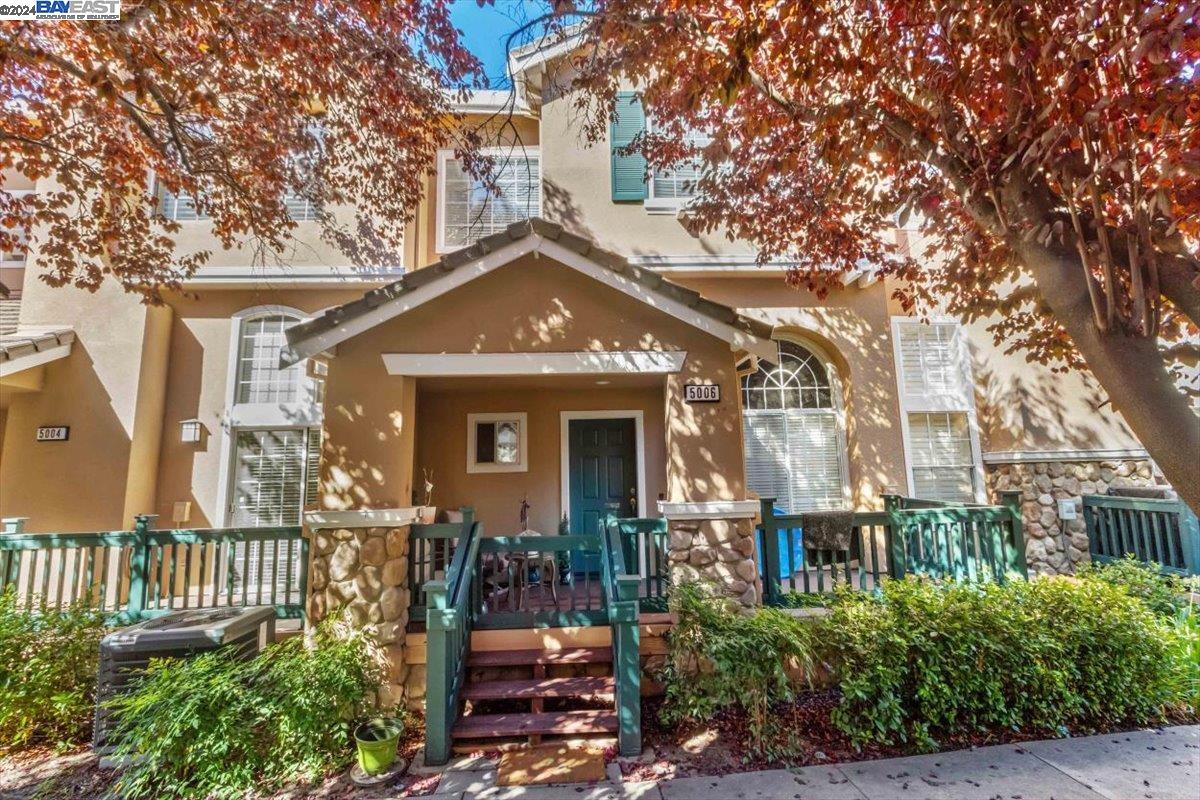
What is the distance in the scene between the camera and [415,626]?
18.2 feet

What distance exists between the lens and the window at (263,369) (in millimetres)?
8445

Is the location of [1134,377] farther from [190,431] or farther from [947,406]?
[190,431]

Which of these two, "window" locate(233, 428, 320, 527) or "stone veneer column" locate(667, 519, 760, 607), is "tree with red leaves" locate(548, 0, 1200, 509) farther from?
"window" locate(233, 428, 320, 527)

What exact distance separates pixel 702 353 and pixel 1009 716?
169 inches

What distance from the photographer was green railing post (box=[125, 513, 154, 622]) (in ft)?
18.6

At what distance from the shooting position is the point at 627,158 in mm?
8789

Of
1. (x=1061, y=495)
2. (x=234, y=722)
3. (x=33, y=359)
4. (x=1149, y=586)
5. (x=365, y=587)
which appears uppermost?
(x=33, y=359)

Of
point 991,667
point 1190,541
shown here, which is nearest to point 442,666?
point 991,667

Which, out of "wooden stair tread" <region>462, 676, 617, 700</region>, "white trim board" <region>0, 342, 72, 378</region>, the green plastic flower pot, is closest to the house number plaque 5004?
"wooden stair tread" <region>462, 676, 617, 700</region>

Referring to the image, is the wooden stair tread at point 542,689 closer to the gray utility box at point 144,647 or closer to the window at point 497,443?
the gray utility box at point 144,647

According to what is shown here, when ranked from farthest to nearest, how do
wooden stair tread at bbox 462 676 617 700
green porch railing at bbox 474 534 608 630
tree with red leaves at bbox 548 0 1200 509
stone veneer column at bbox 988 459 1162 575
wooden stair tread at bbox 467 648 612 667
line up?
1. stone veneer column at bbox 988 459 1162 575
2. green porch railing at bbox 474 534 608 630
3. wooden stair tread at bbox 467 648 612 667
4. wooden stair tread at bbox 462 676 617 700
5. tree with red leaves at bbox 548 0 1200 509

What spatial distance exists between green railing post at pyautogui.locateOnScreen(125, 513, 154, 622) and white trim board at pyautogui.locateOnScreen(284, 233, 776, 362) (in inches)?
128

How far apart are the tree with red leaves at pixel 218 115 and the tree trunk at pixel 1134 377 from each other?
20.0 feet

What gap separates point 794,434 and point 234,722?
320 inches
